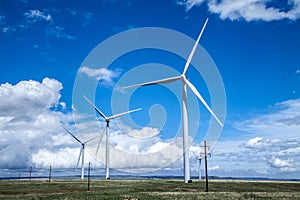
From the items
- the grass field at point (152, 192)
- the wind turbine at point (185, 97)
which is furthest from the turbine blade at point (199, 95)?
the grass field at point (152, 192)

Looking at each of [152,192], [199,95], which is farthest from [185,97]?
[152,192]

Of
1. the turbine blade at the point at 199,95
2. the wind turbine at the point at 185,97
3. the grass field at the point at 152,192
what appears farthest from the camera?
the wind turbine at the point at 185,97

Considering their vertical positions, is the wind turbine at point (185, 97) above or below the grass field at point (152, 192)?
above

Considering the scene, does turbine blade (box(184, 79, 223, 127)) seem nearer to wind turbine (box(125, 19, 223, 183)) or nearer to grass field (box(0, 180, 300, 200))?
wind turbine (box(125, 19, 223, 183))

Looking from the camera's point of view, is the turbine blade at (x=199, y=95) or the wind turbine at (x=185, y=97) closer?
the turbine blade at (x=199, y=95)

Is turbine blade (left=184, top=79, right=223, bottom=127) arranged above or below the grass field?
above

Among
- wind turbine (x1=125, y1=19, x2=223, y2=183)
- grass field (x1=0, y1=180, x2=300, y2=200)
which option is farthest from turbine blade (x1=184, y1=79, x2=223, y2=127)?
grass field (x1=0, y1=180, x2=300, y2=200)

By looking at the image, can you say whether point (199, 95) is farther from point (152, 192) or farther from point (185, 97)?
point (152, 192)

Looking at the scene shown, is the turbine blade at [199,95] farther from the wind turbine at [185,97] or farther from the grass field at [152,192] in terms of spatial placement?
the grass field at [152,192]

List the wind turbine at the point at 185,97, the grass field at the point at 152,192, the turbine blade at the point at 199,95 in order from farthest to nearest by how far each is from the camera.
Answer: the wind turbine at the point at 185,97
the turbine blade at the point at 199,95
the grass field at the point at 152,192

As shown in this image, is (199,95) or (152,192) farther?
(199,95)

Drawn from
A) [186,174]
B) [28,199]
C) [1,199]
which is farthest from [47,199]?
[186,174]

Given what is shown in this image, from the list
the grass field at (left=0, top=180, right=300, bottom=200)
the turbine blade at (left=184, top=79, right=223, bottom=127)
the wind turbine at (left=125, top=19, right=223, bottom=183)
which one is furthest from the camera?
the wind turbine at (left=125, top=19, right=223, bottom=183)

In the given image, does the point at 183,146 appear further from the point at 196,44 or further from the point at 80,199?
the point at 80,199
